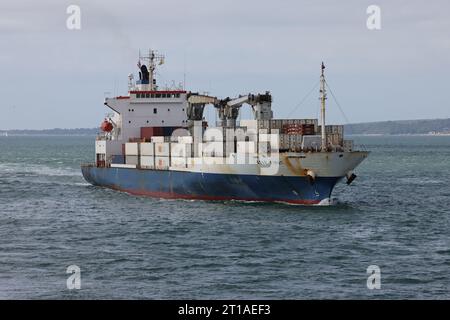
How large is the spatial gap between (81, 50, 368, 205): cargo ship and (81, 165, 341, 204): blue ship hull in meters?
0.07

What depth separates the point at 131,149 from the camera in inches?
2817

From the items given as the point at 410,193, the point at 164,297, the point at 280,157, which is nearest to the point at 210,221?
the point at 280,157

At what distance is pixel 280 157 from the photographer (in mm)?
53875

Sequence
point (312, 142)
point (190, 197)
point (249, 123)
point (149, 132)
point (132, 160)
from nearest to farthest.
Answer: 1. point (312, 142)
2. point (249, 123)
3. point (190, 197)
4. point (132, 160)
5. point (149, 132)

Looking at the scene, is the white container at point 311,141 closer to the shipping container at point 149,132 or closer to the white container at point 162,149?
the white container at point 162,149

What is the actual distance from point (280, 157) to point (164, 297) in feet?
80.2

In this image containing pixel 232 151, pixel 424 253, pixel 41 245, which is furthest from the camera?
pixel 232 151

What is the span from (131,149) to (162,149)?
5831 mm

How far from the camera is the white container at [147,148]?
6812cm

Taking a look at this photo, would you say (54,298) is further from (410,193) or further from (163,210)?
(410,193)
